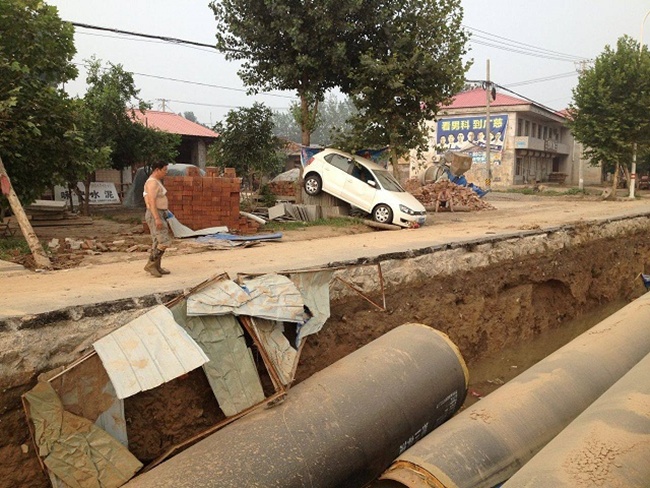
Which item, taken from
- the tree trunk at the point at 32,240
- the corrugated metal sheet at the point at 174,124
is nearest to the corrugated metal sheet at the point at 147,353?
the tree trunk at the point at 32,240

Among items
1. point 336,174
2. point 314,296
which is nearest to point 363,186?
point 336,174

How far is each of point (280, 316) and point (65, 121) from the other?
23.5ft

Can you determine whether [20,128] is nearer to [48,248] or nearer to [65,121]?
[65,121]

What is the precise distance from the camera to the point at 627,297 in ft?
37.2

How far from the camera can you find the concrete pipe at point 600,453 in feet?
9.18

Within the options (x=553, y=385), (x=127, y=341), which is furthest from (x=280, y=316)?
(x=553, y=385)

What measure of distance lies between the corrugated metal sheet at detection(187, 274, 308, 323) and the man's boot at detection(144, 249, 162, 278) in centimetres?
205

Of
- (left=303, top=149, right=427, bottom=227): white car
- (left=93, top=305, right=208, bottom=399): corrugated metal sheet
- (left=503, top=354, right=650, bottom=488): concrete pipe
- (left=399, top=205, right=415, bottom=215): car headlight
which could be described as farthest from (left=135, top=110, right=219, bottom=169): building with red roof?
(left=503, top=354, right=650, bottom=488): concrete pipe

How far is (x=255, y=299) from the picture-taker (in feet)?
13.7

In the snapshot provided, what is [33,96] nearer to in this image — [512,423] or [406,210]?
[406,210]

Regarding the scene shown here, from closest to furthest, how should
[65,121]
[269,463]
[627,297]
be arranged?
[269,463] < [65,121] < [627,297]

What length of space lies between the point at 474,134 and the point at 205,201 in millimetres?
26307

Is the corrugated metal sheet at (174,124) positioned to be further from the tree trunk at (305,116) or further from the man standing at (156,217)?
the man standing at (156,217)

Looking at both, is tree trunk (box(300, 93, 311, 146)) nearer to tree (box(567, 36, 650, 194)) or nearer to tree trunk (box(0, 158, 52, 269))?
tree trunk (box(0, 158, 52, 269))
